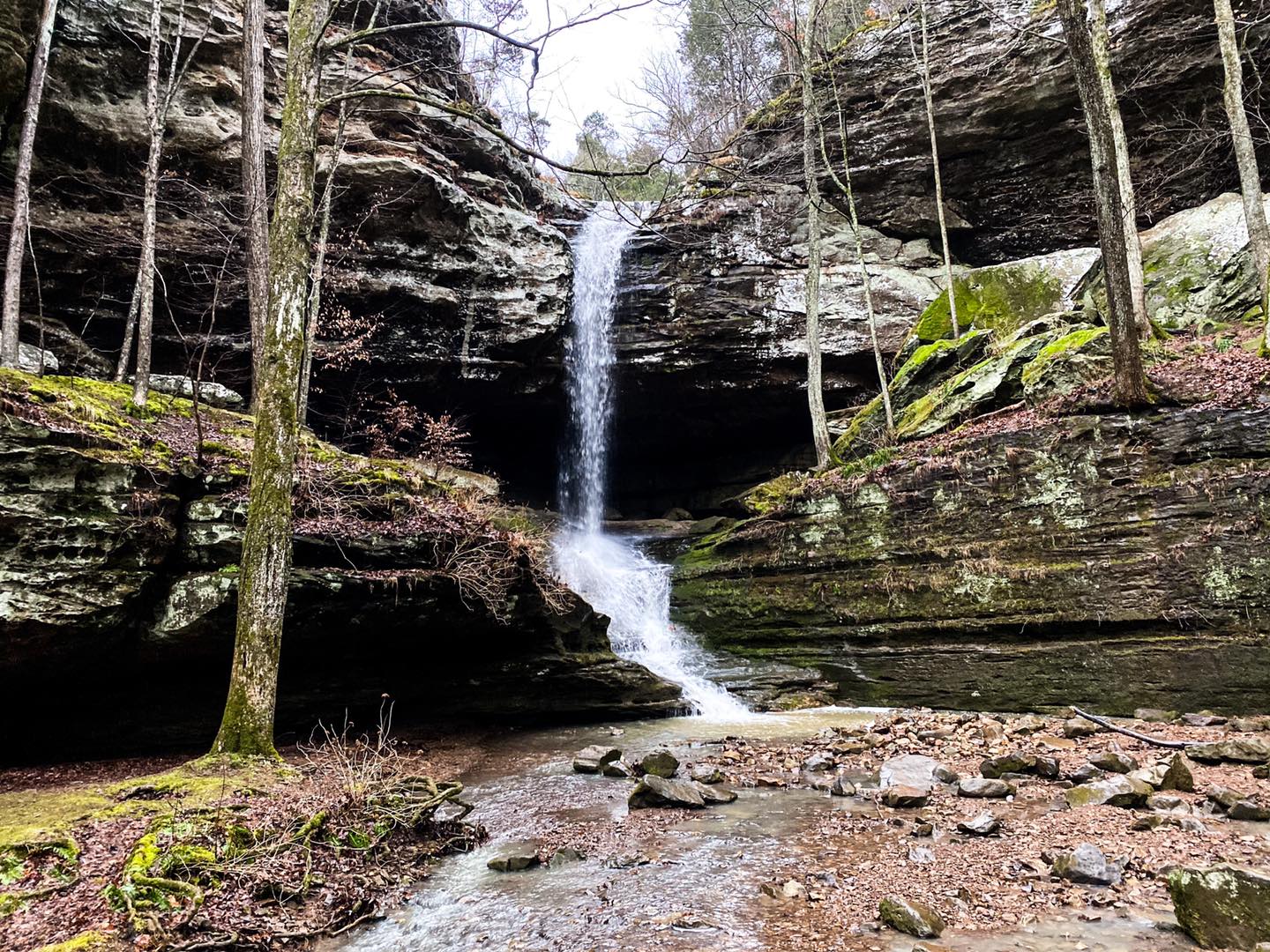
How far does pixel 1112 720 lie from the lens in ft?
26.2

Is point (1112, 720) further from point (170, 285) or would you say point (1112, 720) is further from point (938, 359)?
point (170, 285)

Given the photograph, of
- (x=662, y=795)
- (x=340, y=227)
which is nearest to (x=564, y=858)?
(x=662, y=795)

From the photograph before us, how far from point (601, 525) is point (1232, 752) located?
16.6m

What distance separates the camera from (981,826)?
4.36 m

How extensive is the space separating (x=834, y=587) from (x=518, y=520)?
5619mm

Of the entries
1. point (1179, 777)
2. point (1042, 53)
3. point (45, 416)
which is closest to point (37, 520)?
point (45, 416)

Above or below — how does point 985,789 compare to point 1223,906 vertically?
below

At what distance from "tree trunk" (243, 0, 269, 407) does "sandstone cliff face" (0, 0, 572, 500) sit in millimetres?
1026

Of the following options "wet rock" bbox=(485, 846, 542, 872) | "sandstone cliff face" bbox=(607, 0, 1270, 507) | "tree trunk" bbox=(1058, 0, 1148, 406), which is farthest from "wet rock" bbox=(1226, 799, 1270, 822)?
"sandstone cliff face" bbox=(607, 0, 1270, 507)

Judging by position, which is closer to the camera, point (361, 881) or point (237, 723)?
point (361, 881)

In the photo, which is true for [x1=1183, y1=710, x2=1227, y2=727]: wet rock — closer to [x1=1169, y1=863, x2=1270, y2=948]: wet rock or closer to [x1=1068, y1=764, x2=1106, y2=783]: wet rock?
[x1=1068, y1=764, x2=1106, y2=783]: wet rock

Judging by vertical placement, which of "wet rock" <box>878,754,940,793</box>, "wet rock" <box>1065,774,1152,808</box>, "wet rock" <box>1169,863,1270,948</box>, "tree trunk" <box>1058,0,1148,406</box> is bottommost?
"wet rock" <box>878,754,940,793</box>

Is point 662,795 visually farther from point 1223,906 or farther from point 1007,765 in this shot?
point 1223,906

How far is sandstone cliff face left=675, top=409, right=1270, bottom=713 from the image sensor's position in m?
8.08
